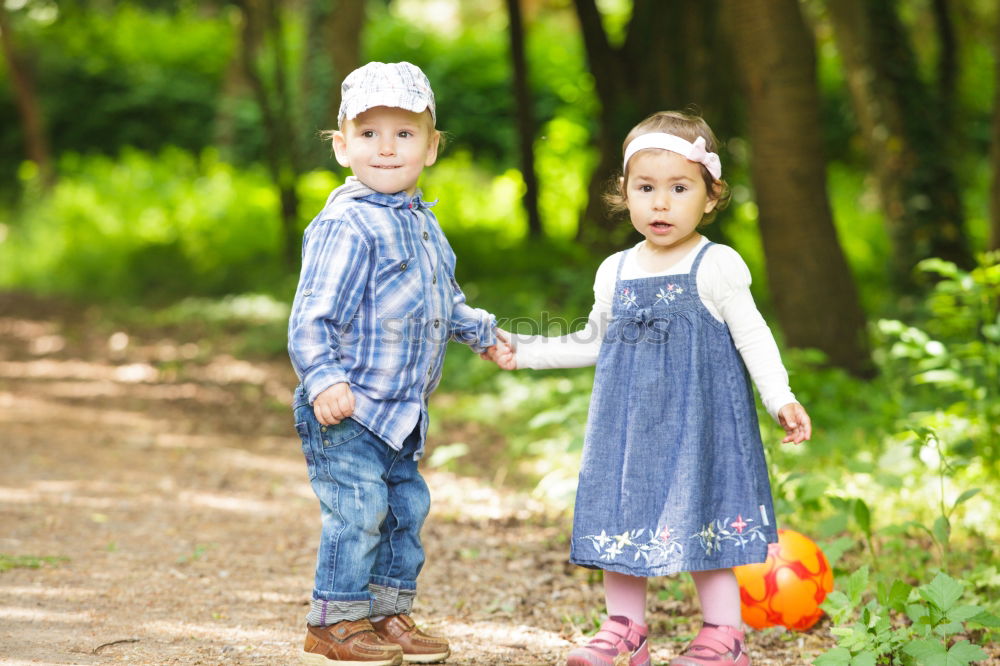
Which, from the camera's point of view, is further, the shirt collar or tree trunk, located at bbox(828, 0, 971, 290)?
tree trunk, located at bbox(828, 0, 971, 290)

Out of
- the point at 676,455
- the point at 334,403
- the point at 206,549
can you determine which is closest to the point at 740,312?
the point at 676,455

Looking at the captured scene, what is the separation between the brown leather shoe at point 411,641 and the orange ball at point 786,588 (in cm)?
100

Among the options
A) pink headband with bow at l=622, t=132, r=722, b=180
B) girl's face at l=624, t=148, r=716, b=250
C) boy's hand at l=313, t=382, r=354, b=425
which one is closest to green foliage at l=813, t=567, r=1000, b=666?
girl's face at l=624, t=148, r=716, b=250

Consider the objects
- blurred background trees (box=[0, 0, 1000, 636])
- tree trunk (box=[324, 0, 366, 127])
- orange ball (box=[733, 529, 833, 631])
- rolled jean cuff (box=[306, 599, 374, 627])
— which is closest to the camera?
rolled jean cuff (box=[306, 599, 374, 627])

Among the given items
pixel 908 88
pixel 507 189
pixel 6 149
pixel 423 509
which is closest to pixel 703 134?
pixel 423 509

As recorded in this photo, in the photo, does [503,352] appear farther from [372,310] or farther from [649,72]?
[649,72]

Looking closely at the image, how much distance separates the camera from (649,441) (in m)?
2.99

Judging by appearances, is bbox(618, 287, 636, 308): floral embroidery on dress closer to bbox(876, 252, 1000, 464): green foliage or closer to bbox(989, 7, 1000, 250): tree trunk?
bbox(876, 252, 1000, 464): green foliage

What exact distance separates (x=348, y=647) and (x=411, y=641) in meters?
0.24

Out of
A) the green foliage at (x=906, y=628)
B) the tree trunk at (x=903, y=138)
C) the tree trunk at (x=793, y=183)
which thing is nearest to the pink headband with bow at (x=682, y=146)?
the green foliage at (x=906, y=628)

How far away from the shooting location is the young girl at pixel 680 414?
2967 millimetres

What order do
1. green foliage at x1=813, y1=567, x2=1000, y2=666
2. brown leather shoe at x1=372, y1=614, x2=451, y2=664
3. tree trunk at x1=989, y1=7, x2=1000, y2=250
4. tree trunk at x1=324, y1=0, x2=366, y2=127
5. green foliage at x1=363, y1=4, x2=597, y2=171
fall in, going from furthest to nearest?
green foliage at x1=363, y1=4, x2=597, y2=171 < tree trunk at x1=324, y1=0, x2=366, y2=127 < tree trunk at x1=989, y1=7, x2=1000, y2=250 < brown leather shoe at x1=372, y1=614, x2=451, y2=664 < green foliage at x1=813, y1=567, x2=1000, y2=666

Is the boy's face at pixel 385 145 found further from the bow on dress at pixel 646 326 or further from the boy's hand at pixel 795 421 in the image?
the boy's hand at pixel 795 421

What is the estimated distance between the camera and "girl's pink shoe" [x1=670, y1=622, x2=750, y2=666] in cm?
301
